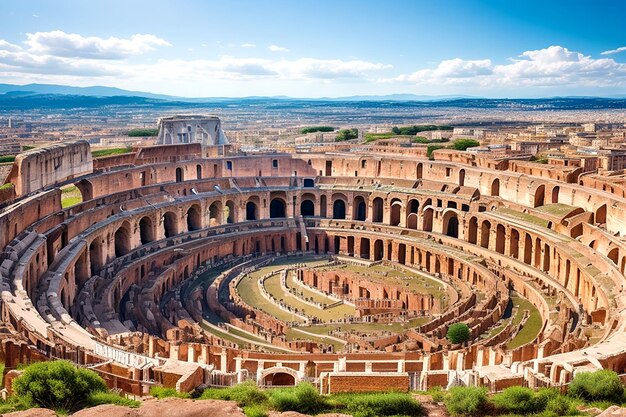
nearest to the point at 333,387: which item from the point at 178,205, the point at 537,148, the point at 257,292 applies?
the point at 257,292

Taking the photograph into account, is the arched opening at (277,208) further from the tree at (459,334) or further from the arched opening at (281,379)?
the arched opening at (281,379)

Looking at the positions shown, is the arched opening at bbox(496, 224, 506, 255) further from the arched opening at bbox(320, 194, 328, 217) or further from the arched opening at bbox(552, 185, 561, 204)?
the arched opening at bbox(320, 194, 328, 217)

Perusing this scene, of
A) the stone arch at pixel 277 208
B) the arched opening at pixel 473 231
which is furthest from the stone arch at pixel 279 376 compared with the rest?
the stone arch at pixel 277 208

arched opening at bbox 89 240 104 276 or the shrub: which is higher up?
the shrub

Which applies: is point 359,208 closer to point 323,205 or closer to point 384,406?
point 323,205

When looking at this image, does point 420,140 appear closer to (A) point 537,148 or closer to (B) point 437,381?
(A) point 537,148

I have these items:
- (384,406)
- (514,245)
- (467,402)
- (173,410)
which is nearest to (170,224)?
(514,245)

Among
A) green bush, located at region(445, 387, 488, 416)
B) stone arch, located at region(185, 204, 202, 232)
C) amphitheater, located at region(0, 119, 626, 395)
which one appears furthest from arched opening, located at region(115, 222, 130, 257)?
green bush, located at region(445, 387, 488, 416)
